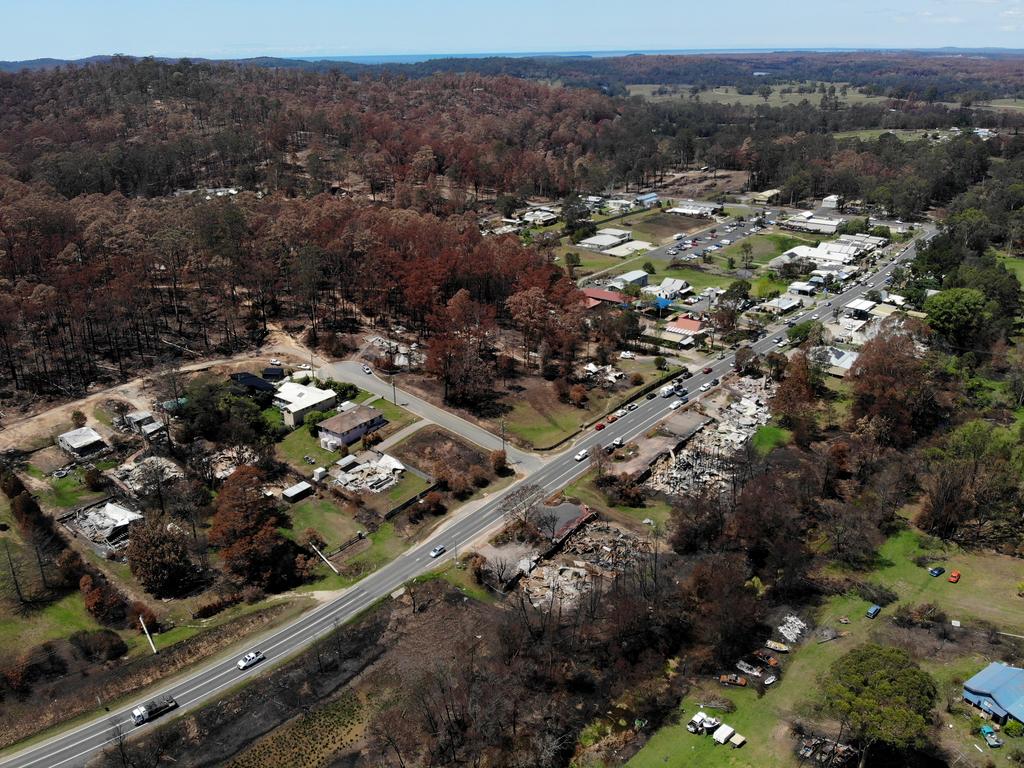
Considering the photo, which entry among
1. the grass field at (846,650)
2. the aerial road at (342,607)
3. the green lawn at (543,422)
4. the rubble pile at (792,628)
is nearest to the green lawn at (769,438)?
the aerial road at (342,607)

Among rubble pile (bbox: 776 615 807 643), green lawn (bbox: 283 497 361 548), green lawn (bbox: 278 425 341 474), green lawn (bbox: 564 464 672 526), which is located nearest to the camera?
rubble pile (bbox: 776 615 807 643)

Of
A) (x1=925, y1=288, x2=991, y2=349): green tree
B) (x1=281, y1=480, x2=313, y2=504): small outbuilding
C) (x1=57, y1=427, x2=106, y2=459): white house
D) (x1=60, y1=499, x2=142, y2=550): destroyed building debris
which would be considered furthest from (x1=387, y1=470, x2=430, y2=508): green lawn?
(x1=925, y1=288, x2=991, y2=349): green tree

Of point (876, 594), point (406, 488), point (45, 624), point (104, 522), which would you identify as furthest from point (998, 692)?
point (104, 522)

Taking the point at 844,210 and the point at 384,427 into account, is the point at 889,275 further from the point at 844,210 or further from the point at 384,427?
the point at 384,427

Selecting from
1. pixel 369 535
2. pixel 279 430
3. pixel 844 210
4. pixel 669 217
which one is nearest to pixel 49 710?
pixel 369 535

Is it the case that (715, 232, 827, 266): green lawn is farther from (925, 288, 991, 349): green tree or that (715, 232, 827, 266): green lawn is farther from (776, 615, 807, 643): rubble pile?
(776, 615, 807, 643): rubble pile

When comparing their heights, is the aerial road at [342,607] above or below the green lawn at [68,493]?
below

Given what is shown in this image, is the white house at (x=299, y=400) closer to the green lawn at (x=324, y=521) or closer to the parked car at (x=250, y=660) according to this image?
the green lawn at (x=324, y=521)
